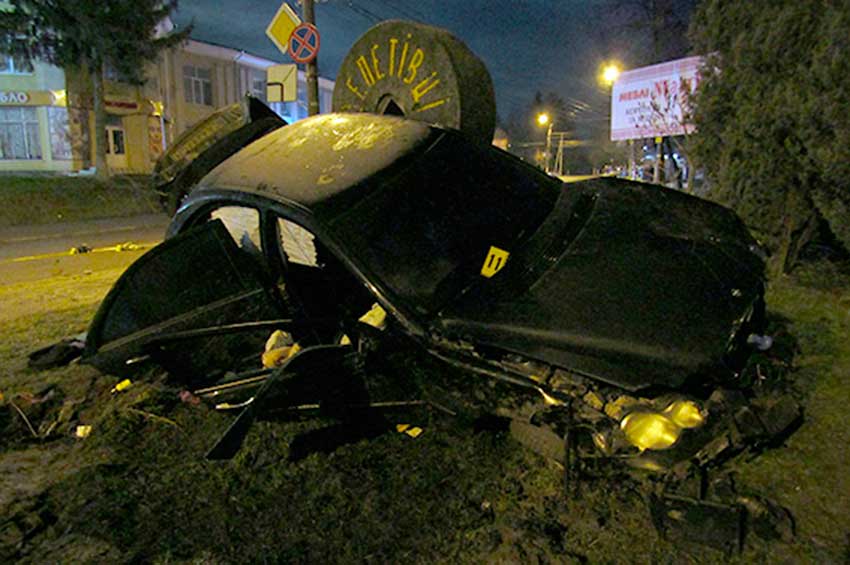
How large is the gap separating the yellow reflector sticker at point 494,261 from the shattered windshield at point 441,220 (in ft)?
0.06

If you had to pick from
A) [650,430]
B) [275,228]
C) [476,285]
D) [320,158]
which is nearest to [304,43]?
[320,158]

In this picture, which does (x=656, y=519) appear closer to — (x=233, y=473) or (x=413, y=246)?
(x=413, y=246)

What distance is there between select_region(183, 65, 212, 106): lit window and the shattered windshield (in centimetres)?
2879

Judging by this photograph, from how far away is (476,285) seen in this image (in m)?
2.32

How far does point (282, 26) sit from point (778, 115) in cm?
538

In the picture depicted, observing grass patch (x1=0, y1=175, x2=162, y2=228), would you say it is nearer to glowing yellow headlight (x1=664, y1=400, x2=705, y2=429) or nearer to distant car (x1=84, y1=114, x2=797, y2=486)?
distant car (x1=84, y1=114, x2=797, y2=486)

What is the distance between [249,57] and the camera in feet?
96.9

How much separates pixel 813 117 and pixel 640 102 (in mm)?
13599

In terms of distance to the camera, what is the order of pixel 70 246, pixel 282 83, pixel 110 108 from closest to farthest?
pixel 282 83 < pixel 70 246 < pixel 110 108

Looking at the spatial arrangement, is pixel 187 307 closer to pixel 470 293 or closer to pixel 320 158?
pixel 320 158

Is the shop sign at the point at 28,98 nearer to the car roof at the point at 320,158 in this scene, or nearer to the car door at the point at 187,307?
the car roof at the point at 320,158

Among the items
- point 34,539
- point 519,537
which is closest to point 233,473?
point 34,539

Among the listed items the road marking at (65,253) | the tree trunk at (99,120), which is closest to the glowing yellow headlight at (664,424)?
the road marking at (65,253)

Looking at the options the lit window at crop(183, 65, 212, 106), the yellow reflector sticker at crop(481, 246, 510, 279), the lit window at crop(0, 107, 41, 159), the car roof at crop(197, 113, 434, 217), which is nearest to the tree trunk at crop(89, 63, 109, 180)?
the lit window at crop(0, 107, 41, 159)
